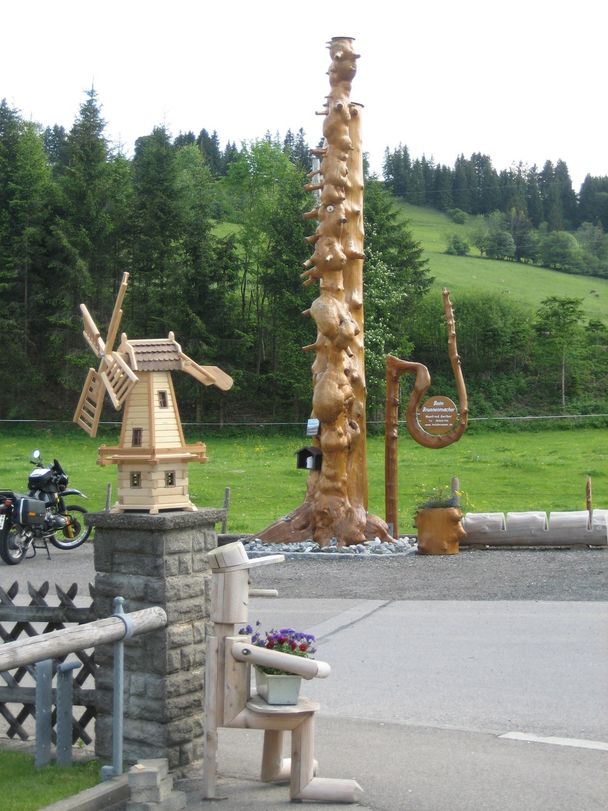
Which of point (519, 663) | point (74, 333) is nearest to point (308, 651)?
point (519, 663)

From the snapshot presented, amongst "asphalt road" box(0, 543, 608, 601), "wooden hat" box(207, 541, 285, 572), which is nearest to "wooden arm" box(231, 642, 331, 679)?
"wooden hat" box(207, 541, 285, 572)

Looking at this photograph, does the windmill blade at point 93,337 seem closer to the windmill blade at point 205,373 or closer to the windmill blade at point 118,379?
the windmill blade at point 118,379

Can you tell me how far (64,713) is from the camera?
692 cm

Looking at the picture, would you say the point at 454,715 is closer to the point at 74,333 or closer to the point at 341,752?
the point at 341,752

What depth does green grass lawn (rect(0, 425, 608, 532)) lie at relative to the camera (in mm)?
25875

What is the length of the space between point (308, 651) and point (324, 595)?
836 cm

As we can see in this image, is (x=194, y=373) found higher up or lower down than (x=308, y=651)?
higher up

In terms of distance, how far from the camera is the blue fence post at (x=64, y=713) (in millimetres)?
6906

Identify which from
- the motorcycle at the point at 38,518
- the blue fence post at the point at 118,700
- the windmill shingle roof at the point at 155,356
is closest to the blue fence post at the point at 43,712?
the blue fence post at the point at 118,700

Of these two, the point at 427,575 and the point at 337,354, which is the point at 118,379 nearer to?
the point at 427,575

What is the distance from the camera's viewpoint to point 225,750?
735cm

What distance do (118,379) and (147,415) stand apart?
1.23ft

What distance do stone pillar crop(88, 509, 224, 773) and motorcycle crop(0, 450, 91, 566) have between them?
36.4 ft

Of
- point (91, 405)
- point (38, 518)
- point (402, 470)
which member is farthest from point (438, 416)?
point (91, 405)
